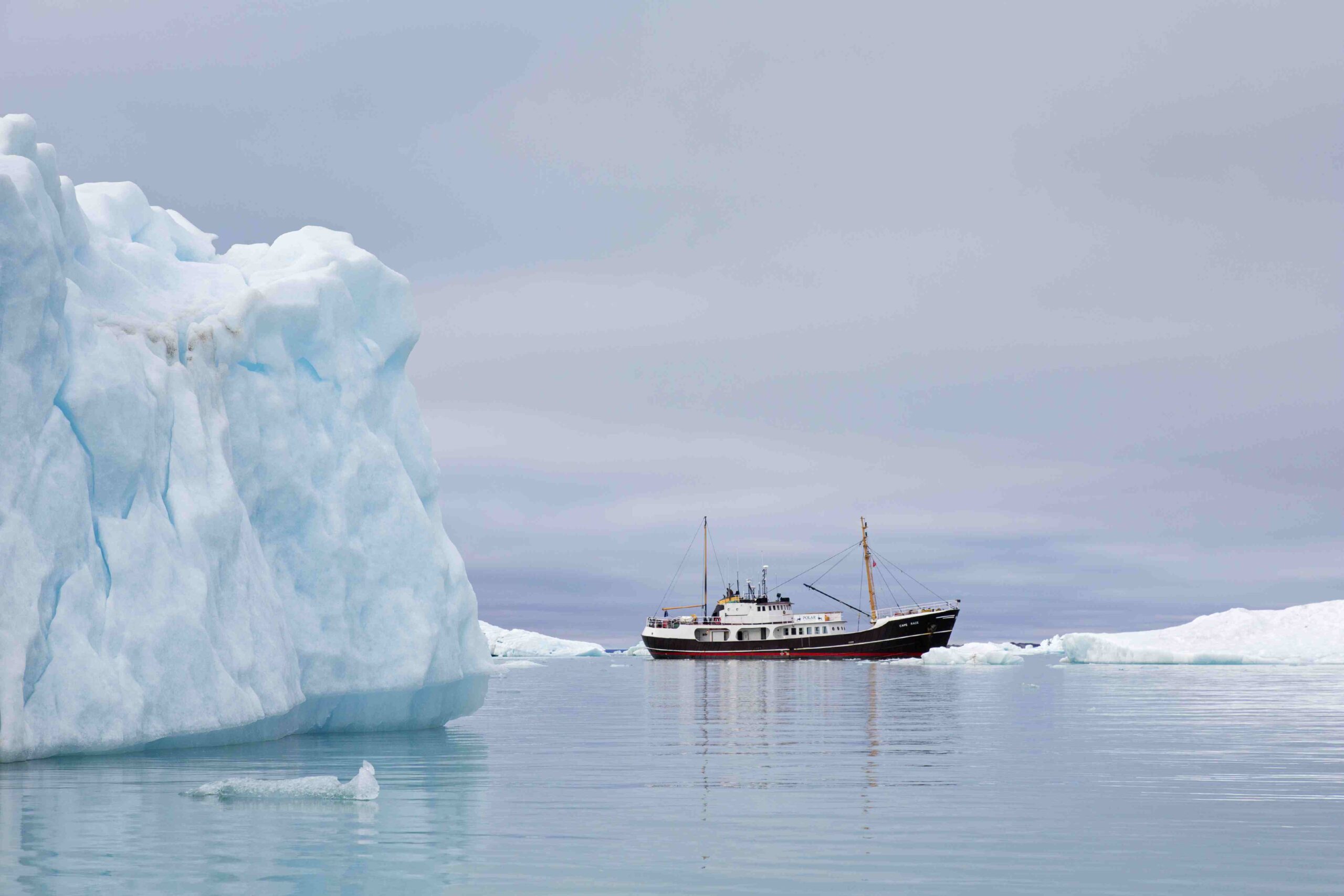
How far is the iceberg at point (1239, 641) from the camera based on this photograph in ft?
208

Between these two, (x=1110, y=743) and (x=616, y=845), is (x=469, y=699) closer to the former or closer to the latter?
(x=1110, y=743)

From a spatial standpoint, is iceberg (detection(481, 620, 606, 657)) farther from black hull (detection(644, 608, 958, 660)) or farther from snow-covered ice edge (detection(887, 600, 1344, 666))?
snow-covered ice edge (detection(887, 600, 1344, 666))

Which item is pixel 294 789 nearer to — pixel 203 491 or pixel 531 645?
pixel 203 491

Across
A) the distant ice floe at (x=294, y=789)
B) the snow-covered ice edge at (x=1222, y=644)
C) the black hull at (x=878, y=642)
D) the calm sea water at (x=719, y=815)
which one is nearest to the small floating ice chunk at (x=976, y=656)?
the snow-covered ice edge at (x=1222, y=644)

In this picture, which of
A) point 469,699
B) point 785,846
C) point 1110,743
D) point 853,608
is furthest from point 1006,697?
point 853,608

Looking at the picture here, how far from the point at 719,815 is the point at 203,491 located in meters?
9.31

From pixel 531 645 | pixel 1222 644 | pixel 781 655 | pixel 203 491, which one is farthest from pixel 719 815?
pixel 531 645

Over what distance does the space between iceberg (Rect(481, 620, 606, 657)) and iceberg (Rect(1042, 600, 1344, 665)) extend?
63874mm

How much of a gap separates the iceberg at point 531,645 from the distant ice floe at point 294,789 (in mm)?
114071

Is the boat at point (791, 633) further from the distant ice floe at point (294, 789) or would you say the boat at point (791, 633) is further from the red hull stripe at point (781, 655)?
the distant ice floe at point (294, 789)

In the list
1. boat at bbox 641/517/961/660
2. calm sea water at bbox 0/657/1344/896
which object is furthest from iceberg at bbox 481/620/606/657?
calm sea water at bbox 0/657/1344/896

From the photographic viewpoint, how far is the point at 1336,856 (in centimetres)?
1026

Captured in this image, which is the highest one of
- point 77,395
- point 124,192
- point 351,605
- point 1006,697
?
point 124,192

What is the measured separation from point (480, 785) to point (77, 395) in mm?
7286
